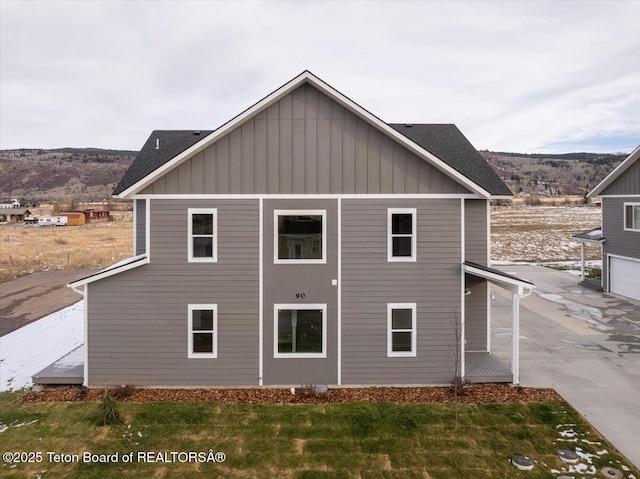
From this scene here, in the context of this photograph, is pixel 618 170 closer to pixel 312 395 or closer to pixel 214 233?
pixel 312 395

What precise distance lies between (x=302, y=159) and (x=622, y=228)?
19.4 meters

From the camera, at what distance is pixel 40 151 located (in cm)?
16912

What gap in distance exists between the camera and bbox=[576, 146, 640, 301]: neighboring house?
65.1 feet

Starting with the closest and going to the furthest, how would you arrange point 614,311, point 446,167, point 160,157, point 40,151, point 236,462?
point 236,462, point 446,167, point 160,157, point 614,311, point 40,151

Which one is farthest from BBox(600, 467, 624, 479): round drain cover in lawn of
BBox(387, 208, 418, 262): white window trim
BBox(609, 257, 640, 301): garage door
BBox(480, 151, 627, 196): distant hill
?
BBox(480, 151, 627, 196): distant hill

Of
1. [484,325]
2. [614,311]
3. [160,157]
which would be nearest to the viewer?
[484,325]

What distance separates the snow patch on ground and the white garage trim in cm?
2554

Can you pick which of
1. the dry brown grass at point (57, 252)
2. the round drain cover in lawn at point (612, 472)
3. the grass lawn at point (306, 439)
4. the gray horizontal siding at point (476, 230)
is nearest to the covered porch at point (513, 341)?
the grass lawn at point (306, 439)

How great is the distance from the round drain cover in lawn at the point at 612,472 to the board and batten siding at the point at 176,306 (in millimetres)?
7912

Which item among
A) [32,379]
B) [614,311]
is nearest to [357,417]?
[32,379]

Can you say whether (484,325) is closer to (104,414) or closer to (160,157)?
(104,414)

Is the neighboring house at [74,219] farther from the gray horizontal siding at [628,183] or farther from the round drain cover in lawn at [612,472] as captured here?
the round drain cover in lawn at [612,472]

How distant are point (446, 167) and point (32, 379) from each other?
12.8 metres

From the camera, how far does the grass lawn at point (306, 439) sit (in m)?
7.43
